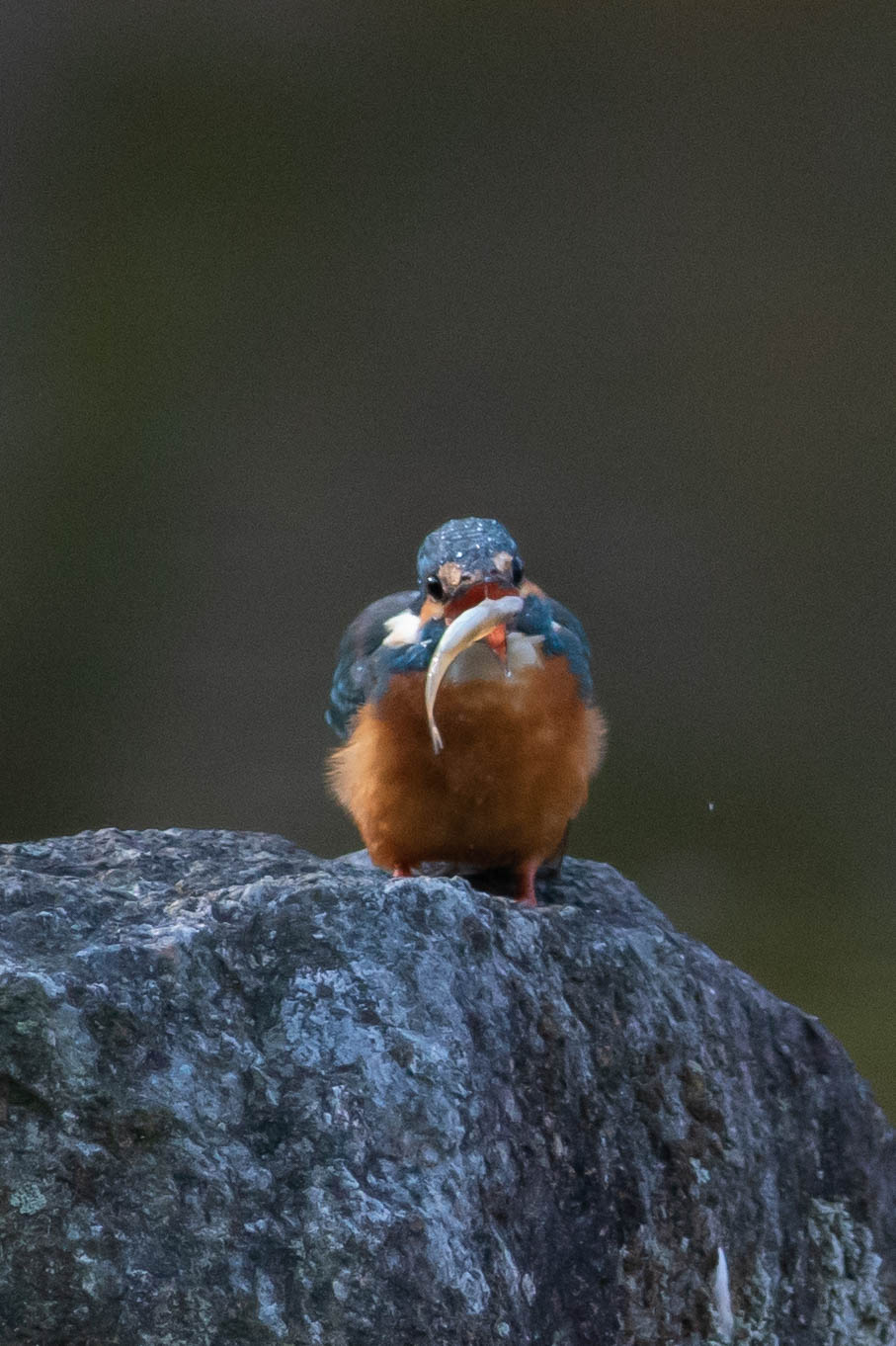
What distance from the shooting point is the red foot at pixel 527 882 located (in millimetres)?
2148

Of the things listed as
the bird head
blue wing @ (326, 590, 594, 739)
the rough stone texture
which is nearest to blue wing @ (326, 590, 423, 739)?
blue wing @ (326, 590, 594, 739)

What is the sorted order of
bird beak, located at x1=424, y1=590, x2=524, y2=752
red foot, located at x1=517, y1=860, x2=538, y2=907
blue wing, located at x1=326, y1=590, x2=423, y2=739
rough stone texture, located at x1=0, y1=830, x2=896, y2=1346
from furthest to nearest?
blue wing, located at x1=326, y1=590, x2=423, y2=739 < red foot, located at x1=517, y1=860, x2=538, y2=907 < bird beak, located at x1=424, y1=590, x2=524, y2=752 < rough stone texture, located at x1=0, y1=830, x2=896, y2=1346

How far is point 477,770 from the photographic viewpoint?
2184mm

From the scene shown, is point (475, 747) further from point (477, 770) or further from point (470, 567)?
point (470, 567)

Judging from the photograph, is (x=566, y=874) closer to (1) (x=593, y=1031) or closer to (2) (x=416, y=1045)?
(1) (x=593, y=1031)

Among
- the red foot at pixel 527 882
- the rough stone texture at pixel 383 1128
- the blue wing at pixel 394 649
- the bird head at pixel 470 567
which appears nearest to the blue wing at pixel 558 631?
the blue wing at pixel 394 649

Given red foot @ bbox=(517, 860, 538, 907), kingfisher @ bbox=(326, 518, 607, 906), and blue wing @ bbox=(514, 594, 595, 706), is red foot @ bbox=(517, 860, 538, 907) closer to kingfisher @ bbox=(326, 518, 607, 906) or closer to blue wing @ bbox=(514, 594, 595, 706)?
Result: kingfisher @ bbox=(326, 518, 607, 906)

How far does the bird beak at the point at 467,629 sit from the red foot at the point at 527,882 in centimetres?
28

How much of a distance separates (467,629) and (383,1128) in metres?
0.75

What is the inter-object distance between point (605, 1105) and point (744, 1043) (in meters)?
0.32

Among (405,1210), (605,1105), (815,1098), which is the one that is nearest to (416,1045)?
(405,1210)

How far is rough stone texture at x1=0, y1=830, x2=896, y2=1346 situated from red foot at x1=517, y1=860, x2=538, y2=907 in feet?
1.05

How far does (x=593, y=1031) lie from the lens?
1.58m

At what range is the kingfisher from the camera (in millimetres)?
2168
